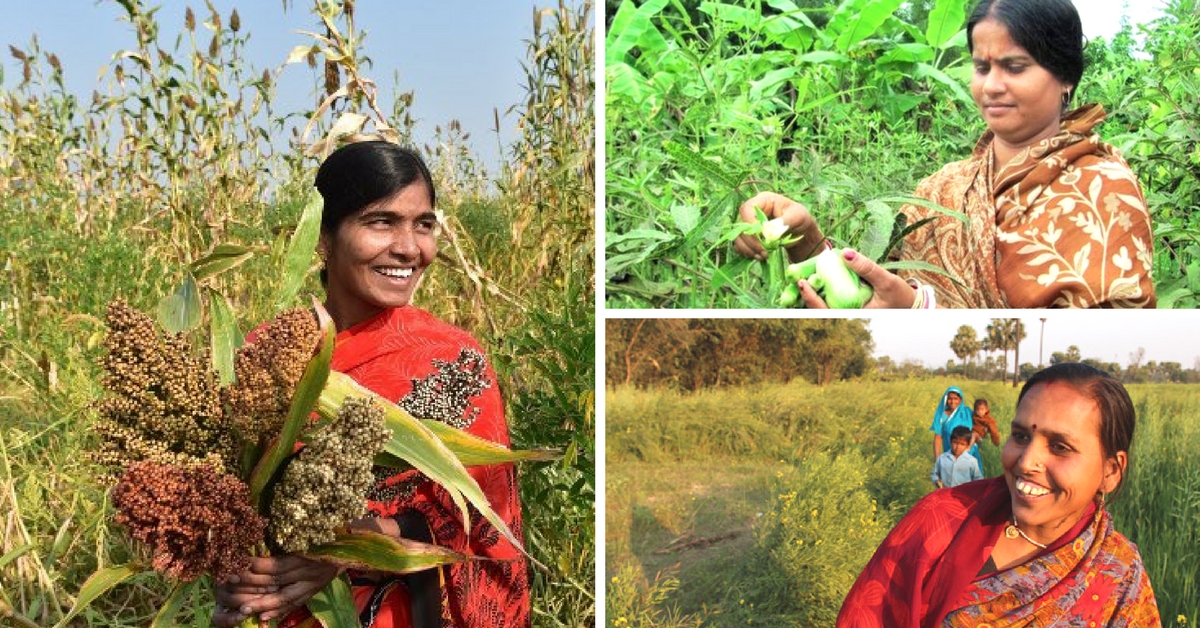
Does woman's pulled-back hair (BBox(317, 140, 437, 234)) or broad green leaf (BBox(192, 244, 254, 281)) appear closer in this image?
broad green leaf (BBox(192, 244, 254, 281))

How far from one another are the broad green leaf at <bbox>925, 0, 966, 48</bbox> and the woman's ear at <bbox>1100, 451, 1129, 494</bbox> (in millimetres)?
748

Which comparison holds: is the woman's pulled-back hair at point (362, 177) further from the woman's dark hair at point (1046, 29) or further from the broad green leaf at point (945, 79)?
the woman's dark hair at point (1046, 29)

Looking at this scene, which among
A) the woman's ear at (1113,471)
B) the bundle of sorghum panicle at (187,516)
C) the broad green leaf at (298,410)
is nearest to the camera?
the bundle of sorghum panicle at (187,516)

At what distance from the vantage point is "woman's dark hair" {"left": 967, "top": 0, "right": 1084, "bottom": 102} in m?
1.94

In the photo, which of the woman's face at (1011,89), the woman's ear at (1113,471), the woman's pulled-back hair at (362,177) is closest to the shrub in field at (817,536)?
the woman's ear at (1113,471)

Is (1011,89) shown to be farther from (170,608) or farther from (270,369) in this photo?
(170,608)

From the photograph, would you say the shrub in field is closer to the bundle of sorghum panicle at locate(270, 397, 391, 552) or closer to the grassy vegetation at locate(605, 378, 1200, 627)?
the grassy vegetation at locate(605, 378, 1200, 627)

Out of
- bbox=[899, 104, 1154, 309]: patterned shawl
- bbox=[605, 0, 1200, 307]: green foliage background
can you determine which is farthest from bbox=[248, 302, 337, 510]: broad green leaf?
bbox=[899, 104, 1154, 309]: patterned shawl

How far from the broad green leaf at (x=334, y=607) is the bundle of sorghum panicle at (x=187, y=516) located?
24cm

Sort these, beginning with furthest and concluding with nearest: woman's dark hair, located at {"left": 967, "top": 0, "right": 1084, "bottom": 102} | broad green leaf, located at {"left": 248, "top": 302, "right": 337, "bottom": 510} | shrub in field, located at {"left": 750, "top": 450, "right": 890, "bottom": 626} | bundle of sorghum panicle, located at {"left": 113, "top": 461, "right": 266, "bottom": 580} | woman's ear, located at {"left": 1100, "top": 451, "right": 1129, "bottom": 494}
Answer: shrub in field, located at {"left": 750, "top": 450, "right": 890, "bottom": 626} → woman's ear, located at {"left": 1100, "top": 451, "right": 1129, "bottom": 494} → woman's dark hair, located at {"left": 967, "top": 0, "right": 1084, "bottom": 102} → broad green leaf, located at {"left": 248, "top": 302, "right": 337, "bottom": 510} → bundle of sorghum panicle, located at {"left": 113, "top": 461, "right": 266, "bottom": 580}

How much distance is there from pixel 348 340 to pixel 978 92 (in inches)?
44.6

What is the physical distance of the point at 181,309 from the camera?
1.63m

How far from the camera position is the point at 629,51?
2119 millimetres

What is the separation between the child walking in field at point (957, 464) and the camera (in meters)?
2.10
